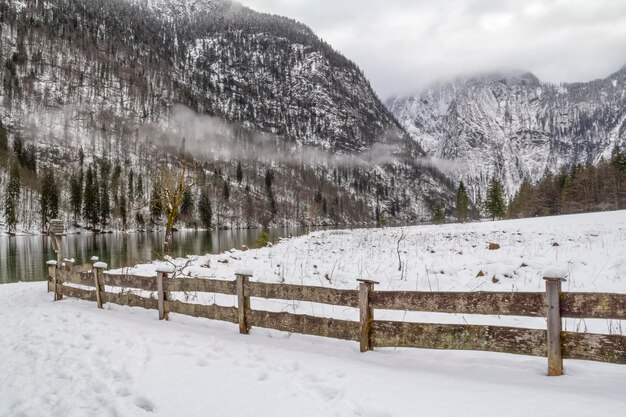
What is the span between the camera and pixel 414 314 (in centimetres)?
901

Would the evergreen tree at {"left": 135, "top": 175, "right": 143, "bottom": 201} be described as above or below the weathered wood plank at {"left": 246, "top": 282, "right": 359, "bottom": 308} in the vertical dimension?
above

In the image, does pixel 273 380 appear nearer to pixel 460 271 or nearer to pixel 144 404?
pixel 144 404

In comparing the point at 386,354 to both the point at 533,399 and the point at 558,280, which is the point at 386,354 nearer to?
the point at 533,399

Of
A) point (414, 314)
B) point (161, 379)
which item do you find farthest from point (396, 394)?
point (414, 314)

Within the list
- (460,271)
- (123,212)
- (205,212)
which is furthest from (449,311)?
(205,212)

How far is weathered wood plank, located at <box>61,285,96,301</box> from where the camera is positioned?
12.6m

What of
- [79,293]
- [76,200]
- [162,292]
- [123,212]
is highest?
[76,200]

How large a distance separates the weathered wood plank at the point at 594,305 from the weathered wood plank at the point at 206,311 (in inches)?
240

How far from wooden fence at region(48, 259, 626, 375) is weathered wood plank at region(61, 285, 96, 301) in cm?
555

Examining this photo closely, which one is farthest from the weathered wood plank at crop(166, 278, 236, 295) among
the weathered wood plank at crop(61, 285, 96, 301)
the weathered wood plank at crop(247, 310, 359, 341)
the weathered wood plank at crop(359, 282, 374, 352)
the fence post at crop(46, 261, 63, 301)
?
the fence post at crop(46, 261, 63, 301)

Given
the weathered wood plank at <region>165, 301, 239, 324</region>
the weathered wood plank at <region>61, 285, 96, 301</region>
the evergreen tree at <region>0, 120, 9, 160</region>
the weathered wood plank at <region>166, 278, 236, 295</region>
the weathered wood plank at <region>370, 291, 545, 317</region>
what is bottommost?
the weathered wood plank at <region>61, 285, 96, 301</region>

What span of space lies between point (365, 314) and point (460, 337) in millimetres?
1521

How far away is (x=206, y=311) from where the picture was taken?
8.70m

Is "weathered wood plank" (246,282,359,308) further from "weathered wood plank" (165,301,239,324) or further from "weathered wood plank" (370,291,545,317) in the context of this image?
"weathered wood plank" (165,301,239,324)
